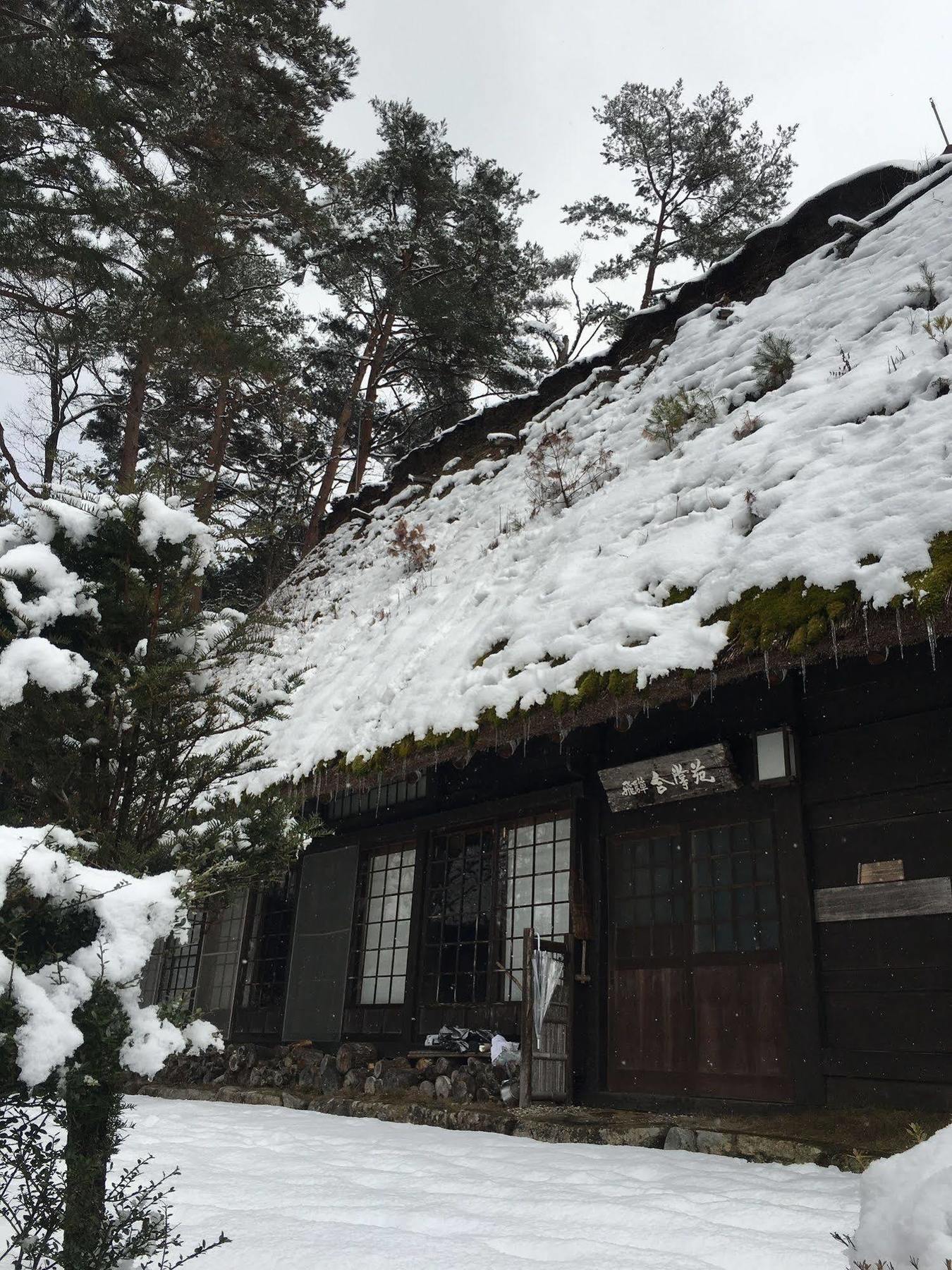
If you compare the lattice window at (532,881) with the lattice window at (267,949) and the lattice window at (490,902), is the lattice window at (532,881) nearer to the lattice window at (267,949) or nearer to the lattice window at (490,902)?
the lattice window at (490,902)

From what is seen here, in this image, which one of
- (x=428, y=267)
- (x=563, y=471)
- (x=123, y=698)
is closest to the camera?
(x=123, y=698)

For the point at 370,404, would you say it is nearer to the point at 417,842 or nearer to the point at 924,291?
the point at 417,842

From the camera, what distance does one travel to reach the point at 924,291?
5.88 metres

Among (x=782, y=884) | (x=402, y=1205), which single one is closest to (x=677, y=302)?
(x=782, y=884)

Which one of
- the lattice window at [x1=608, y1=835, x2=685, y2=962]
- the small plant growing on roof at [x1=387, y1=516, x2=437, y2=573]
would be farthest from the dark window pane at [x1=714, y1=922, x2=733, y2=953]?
the small plant growing on roof at [x1=387, y1=516, x2=437, y2=573]

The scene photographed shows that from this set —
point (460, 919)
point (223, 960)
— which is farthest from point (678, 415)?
point (223, 960)

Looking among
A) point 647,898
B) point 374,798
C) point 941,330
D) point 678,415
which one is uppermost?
point 678,415

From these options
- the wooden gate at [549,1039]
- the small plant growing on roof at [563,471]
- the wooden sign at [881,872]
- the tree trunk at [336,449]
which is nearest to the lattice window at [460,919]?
the wooden gate at [549,1039]

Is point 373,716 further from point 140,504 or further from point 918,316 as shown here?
point 918,316

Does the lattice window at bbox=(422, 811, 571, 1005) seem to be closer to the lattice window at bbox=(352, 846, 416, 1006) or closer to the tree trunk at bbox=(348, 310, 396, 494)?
the lattice window at bbox=(352, 846, 416, 1006)

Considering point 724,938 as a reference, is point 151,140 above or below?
above

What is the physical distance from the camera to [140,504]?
3.72m

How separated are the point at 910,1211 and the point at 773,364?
5.99 meters

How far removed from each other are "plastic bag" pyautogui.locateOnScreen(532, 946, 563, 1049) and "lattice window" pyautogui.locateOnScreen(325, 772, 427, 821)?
91.9 inches
